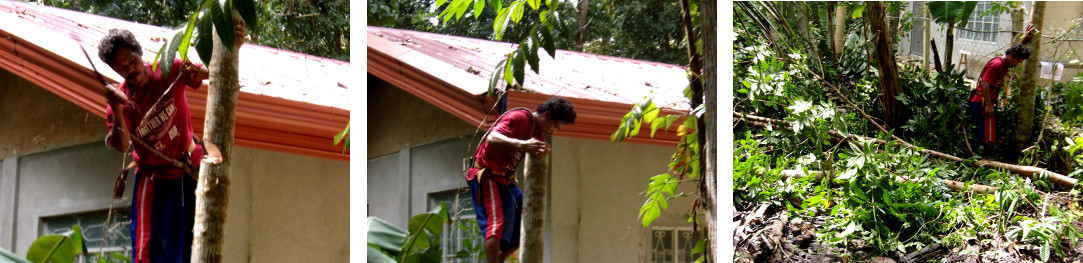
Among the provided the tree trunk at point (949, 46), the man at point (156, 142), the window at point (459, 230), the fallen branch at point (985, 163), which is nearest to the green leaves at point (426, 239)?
the window at point (459, 230)

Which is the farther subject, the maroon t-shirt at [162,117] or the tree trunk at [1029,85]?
the tree trunk at [1029,85]

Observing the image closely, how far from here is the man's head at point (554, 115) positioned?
196 centimetres

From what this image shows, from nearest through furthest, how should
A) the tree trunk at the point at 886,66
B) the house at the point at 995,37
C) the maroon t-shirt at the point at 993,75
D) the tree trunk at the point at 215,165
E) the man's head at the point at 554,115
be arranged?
the tree trunk at the point at 215,165 → the man's head at the point at 554,115 → the house at the point at 995,37 → the maroon t-shirt at the point at 993,75 → the tree trunk at the point at 886,66

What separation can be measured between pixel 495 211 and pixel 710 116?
0.60 metres

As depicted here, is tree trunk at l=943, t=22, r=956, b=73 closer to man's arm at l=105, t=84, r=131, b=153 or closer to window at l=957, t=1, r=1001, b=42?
window at l=957, t=1, r=1001, b=42

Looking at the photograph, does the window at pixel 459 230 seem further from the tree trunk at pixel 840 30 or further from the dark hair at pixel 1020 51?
the dark hair at pixel 1020 51

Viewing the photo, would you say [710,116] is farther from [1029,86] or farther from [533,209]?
[1029,86]

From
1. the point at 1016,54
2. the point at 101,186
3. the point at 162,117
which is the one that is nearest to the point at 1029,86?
the point at 1016,54

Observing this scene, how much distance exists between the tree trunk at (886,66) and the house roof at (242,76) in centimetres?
183

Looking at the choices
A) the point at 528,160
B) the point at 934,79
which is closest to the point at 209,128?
the point at 528,160

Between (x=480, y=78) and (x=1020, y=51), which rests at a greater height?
(x=1020, y=51)

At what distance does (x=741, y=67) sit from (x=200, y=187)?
186 centimetres

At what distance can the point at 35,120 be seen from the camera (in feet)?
5.21

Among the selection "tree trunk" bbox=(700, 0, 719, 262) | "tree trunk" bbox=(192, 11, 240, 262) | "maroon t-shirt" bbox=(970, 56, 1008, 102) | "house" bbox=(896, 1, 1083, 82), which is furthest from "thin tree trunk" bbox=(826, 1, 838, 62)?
"tree trunk" bbox=(192, 11, 240, 262)
